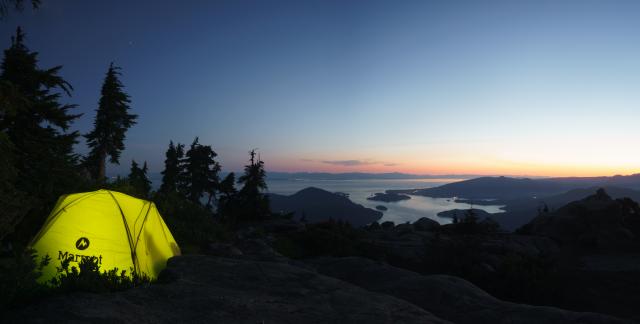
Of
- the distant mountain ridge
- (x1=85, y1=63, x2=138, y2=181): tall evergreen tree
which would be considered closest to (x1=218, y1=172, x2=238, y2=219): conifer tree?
(x1=85, y1=63, x2=138, y2=181): tall evergreen tree

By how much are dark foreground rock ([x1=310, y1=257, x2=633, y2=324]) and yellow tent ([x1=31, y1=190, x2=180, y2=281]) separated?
5.61 meters

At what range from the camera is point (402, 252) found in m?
18.5

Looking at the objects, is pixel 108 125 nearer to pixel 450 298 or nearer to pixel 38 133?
pixel 38 133

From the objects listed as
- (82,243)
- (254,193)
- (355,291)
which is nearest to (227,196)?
(254,193)

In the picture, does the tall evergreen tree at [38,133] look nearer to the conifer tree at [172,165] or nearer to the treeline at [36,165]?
the treeline at [36,165]

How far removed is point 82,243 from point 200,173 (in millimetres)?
36200

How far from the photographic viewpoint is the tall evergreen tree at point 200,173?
4209 centimetres

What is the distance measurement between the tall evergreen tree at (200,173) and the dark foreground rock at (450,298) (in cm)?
3491

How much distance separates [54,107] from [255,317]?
12.0 m

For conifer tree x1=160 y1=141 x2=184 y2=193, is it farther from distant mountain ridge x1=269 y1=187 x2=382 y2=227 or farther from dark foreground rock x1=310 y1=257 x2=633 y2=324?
distant mountain ridge x1=269 y1=187 x2=382 y2=227

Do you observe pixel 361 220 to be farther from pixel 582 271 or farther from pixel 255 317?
pixel 255 317

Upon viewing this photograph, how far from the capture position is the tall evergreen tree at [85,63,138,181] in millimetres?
28969

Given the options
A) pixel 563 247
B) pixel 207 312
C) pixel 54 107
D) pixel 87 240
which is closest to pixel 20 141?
pixel 54 107

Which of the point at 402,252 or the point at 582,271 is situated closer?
the point at 582,271
